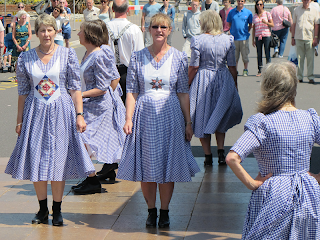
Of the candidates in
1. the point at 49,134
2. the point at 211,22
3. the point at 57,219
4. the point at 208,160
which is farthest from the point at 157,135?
the point at 211,22

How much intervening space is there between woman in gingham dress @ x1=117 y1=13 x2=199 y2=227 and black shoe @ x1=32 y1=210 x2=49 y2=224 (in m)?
0.79

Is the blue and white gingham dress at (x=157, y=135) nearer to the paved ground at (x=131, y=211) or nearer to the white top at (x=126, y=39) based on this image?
the paved ground at (x=131, y=211)

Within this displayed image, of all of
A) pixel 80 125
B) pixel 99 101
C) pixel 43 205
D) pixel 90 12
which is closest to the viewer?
pixel 80 125

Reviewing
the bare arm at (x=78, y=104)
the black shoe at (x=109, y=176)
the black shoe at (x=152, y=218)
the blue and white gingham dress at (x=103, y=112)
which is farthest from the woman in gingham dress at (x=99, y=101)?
the black shoe at (x=152, y=218)

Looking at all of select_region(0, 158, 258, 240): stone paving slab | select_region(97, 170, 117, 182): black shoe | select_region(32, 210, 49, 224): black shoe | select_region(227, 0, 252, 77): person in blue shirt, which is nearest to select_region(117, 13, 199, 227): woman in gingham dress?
select_region(0, 158, 258, 240): stone paving slab

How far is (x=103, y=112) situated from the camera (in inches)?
217

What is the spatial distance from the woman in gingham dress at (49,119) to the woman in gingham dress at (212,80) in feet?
6.95

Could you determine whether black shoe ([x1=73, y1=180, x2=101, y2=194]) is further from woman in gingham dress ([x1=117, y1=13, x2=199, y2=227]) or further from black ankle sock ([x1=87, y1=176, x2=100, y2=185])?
woman in gingham dress ([x1=117, y1=13, x2=199, y2=227])

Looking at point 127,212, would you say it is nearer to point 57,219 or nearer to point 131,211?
point 131,211

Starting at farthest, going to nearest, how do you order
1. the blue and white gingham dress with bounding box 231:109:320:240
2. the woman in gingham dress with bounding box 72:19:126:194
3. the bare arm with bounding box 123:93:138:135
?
the woman in gingham dress with bounding box 72:19:126:194 < the bare arm with bounding box 123:93:138:135 < the blue and white gingham dress with bounding box 231:109:320:240

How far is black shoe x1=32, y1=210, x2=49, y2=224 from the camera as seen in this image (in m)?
4.57

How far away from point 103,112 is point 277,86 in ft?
9.43

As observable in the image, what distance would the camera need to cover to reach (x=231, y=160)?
2.92m

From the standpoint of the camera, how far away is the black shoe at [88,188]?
18.0ft
